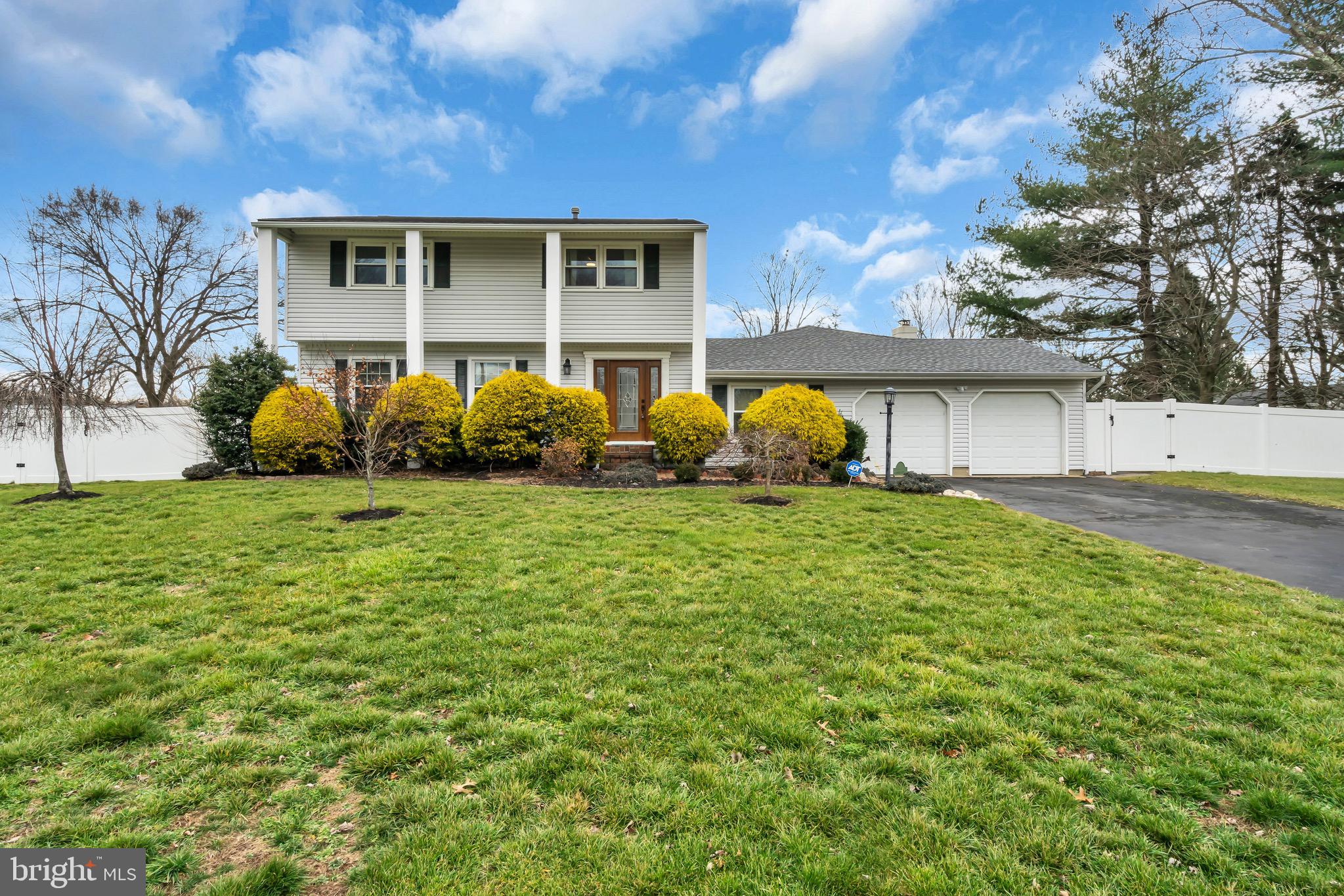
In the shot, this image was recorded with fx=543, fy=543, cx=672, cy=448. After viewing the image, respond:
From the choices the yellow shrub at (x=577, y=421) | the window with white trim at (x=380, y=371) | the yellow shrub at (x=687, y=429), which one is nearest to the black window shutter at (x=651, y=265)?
the yellow shrub at (x=687, y=429)

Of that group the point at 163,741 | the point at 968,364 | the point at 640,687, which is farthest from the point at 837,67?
the point at 163,741

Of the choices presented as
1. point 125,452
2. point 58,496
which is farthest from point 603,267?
point 125,452

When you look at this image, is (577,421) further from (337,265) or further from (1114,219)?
(1114,219)

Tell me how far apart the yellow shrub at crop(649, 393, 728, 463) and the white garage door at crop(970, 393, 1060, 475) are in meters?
7.98

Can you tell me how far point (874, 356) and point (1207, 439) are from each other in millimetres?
9223

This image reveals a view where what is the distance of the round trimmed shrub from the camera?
12.8 meters

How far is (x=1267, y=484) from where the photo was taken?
40.9ft

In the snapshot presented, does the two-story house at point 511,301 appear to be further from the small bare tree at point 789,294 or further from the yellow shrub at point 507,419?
the small bare tree at point 789,294

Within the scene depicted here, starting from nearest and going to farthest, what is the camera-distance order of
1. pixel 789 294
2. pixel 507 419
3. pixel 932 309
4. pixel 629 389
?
pixel 507 419, pixel 629 389, pixel 789 294, pixel 932 309

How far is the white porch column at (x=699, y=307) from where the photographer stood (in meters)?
13.1

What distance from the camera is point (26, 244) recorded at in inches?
634

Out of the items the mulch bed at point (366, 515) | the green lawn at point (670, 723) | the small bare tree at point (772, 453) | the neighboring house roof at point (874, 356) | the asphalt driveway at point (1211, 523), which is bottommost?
the green lawn at point (670, 723)

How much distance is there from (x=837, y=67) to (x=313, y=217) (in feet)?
45.0

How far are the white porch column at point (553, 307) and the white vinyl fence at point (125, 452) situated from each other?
789 cm
